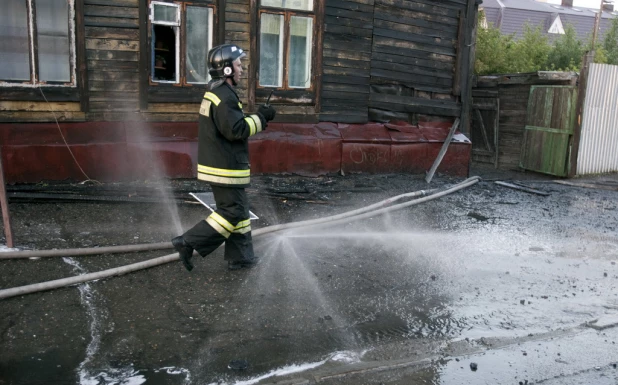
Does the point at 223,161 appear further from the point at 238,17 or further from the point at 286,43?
the point at 286,43

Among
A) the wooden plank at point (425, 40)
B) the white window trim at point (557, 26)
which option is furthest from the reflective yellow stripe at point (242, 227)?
the white window trim at point (557, 26)

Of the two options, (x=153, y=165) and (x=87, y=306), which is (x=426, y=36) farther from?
(x=87, y=306)

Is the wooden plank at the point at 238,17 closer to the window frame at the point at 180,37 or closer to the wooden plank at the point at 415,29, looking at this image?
the window frame at the point at 180,37

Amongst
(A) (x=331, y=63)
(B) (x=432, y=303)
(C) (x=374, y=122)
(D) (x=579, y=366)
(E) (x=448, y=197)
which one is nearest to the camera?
(D) (x=579, y=366)

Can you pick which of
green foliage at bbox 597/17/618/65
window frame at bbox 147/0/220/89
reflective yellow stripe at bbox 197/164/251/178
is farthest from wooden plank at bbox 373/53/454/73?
green foliage at bbox 597/17/618/65

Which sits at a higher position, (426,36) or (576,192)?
(426,36)

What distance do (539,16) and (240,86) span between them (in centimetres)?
4104

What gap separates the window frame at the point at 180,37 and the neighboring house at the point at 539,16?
111 ft

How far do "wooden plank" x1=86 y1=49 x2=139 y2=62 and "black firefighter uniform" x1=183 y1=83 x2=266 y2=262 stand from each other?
4165 millimetres

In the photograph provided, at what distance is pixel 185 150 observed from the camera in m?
9.01

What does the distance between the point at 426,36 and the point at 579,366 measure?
8.58m

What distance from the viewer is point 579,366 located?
395cm

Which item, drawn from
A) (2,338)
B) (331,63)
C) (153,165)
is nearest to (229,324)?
(2,338)

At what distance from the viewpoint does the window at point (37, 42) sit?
792 cm
